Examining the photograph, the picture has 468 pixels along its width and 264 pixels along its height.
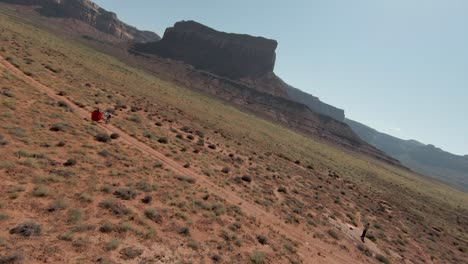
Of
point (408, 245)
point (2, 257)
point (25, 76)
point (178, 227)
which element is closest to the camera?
point (2, 257)

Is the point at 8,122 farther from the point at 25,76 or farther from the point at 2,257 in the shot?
the point at 25,76

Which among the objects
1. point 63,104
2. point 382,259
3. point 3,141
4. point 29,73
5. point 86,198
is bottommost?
point 382,259

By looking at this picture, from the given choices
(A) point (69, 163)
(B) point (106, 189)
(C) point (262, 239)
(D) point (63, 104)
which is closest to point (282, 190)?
(C) point (262, 239)

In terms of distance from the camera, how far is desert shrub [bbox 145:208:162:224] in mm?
13516

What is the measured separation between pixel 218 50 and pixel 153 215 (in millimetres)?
176523

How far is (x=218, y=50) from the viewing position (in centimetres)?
18175

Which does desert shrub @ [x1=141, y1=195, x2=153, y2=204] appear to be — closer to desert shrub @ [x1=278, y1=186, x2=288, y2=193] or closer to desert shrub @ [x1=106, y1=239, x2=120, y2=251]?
desert shrub @ [x1=106, y1=239, x2=120, y2=251]

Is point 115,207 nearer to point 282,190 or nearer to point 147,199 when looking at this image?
point 147,199

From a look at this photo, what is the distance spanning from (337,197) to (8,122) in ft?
97.8

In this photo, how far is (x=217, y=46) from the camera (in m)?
183

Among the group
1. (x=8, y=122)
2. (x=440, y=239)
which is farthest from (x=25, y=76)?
(x=440, y=239)

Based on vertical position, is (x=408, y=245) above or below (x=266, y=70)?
below

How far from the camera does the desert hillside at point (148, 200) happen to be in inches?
427

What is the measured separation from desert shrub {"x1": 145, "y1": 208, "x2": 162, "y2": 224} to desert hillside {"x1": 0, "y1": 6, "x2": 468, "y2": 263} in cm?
6
